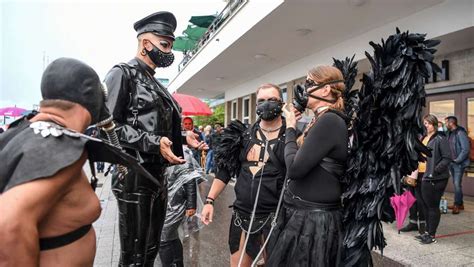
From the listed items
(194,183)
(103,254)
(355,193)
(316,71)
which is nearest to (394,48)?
(316,71)

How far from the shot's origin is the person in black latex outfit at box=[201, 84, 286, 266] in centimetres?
266

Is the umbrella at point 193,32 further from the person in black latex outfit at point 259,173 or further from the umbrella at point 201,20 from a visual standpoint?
the person in black latex outfit at point 259,173

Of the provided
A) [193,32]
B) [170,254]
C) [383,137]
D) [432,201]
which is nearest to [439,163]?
[432,201]

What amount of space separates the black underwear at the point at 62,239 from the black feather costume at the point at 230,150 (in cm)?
178

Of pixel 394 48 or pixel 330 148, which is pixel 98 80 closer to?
pixel 330 148

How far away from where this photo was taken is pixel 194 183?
358cm

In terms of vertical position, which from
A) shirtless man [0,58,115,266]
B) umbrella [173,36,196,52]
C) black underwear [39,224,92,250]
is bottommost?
black underwear [39,224,92,250]

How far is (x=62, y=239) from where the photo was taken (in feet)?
3.75

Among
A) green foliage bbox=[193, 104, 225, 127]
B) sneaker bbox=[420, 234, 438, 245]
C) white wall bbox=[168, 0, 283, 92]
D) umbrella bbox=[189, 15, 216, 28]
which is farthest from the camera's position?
green foliage bbox=[193, 104, 225, 127]

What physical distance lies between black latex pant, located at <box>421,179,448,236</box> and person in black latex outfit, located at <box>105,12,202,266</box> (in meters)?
4.41

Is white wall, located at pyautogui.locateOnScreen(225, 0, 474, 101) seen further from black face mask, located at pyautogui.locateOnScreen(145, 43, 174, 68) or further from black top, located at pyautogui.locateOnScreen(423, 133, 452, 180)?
black face mask, located at pyautogui.locateOnScreen(145, 43, 174, 68)

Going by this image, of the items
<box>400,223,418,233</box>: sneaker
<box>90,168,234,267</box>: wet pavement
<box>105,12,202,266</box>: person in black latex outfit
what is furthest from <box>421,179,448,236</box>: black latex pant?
<box>105,12,202,266</box>: person in black latex outfit

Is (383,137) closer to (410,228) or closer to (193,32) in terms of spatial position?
(410,228)

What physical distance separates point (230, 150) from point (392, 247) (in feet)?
10.4
